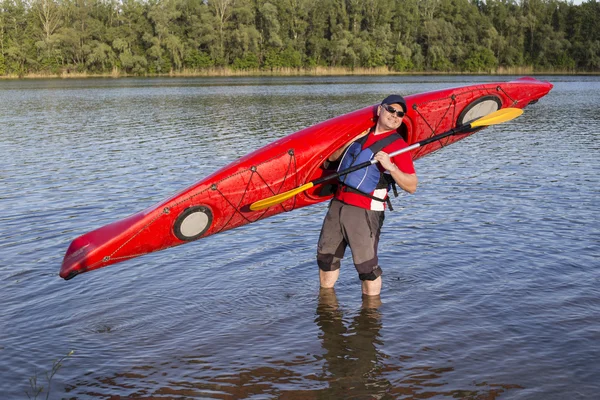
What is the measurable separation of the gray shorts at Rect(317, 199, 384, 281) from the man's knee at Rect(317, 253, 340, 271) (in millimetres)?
11

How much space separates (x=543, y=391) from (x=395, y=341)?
1449 millimetres

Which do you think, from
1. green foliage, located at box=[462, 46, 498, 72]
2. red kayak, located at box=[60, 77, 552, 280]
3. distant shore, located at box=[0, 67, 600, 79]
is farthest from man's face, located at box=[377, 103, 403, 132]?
green foliage, located at box=[462, 46, 498, 72]

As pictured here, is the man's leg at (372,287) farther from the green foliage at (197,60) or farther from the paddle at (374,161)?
the green foliage at (197,60)

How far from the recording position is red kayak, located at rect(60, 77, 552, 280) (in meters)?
7.16

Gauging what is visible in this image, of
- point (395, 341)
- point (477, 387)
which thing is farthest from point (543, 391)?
point (395, 341)

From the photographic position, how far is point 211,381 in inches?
217

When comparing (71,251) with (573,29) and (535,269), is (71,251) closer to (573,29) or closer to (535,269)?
(535,269)

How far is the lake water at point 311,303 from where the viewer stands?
18.1 feet

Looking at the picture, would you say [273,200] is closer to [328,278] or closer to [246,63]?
[328,278]

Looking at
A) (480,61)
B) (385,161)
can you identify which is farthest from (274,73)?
(385,161)

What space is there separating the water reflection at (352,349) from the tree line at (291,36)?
259 ft

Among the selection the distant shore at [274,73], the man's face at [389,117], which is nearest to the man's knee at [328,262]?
the man's face at [389,117]

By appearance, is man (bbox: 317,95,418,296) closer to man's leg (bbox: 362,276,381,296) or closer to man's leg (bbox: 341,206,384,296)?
man's leg (bbox: 341,206,384,296)

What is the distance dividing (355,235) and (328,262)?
0.57m
